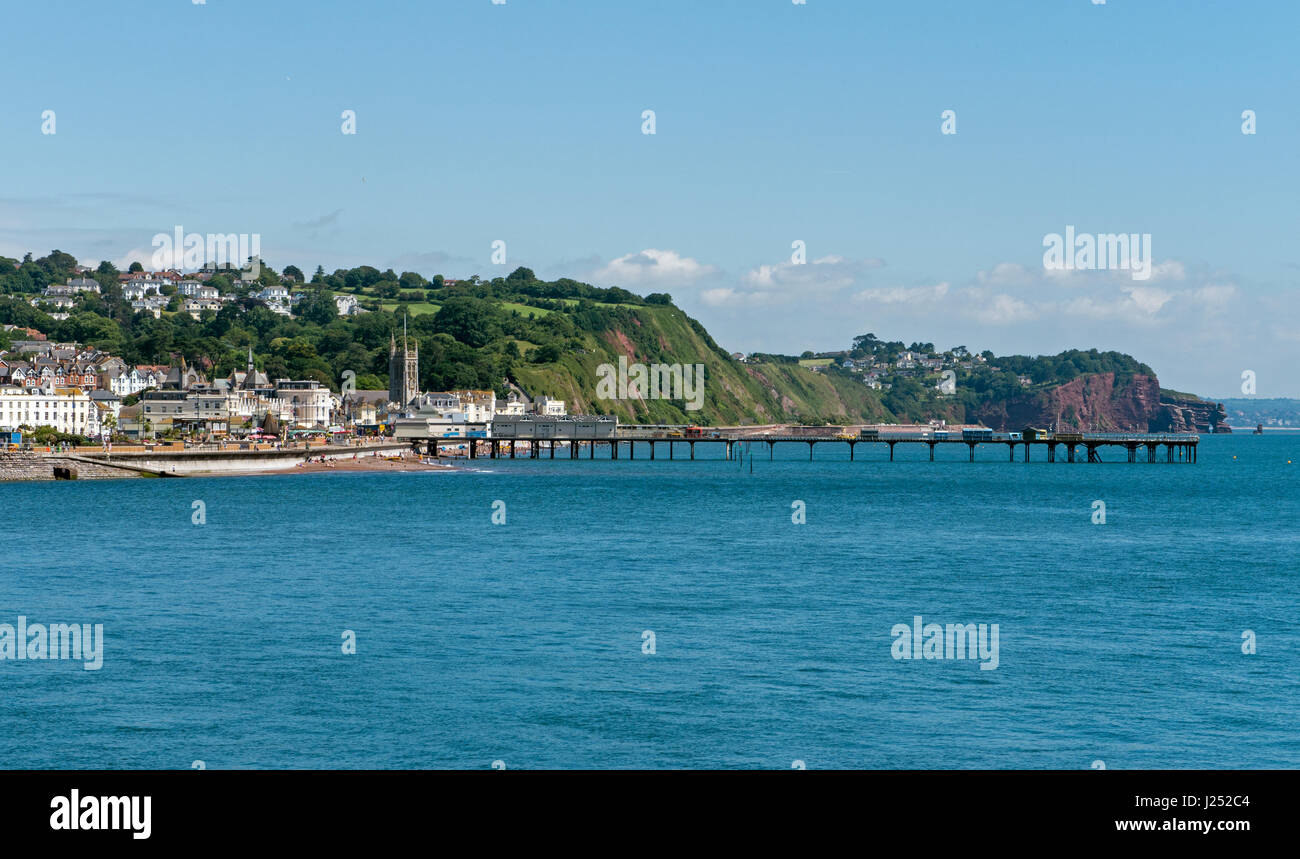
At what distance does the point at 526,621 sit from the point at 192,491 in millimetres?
73721

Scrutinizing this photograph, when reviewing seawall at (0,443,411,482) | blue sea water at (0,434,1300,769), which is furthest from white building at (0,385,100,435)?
blue sea water at (0,434,1300,769)

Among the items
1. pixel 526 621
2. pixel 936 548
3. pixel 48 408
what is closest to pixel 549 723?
pixel 526 621

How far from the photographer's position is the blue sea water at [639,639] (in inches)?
1062

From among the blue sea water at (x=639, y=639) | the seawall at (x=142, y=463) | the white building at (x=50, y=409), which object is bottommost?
the blue sea water at (x=639, y=639)

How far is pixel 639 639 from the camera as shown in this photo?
39.2 metres

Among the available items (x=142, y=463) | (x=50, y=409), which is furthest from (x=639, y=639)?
(x=50, y=409)

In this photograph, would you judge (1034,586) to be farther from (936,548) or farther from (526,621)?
(526,621)

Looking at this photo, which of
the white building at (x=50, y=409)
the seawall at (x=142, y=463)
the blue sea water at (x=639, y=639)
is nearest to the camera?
the blue sea water at (x=639, y=639)

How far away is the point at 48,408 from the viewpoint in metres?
170

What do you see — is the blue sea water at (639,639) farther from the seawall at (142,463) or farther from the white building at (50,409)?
the white building at (50,409)

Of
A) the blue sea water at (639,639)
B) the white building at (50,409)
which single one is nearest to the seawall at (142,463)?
the blue sea water at (639,639)

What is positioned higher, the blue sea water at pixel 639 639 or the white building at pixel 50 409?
the white building at pixel 50 409
